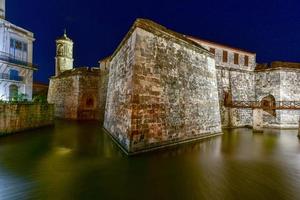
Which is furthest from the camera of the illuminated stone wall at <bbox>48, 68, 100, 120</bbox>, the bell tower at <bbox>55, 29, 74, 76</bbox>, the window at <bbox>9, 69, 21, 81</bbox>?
the bell tower at <bbox>55, 29, 74, 76</bbox>

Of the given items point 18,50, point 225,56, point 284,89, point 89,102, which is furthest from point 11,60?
point 284,89

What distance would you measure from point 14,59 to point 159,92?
664 inches

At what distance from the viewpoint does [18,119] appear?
11727mm

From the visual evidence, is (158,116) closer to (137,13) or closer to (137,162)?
(137,162)

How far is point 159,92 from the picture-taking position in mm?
8758

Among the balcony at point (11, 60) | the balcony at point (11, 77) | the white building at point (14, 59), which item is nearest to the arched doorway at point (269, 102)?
the white building at point (14, 59)

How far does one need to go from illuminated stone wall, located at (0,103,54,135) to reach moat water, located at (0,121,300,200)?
10.1ft

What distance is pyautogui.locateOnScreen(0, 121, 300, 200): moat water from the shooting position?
14.0ft

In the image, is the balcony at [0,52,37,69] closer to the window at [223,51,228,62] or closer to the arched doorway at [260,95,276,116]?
the window at [223,51,228,62]

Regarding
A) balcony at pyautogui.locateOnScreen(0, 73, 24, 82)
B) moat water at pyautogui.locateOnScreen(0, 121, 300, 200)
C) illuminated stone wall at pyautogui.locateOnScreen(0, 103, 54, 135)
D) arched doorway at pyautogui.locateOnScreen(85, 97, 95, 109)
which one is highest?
balcony at pyautogui.locateOnScreen(0, 73, 24, 82)

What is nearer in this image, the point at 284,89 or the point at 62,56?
the point at 284,89

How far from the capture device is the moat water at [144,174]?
14.0 feet

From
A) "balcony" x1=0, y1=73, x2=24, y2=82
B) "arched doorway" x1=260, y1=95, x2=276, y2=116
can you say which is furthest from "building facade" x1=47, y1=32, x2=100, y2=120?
"arched doorway" x1=260, y1=95, x2=276, y2=116

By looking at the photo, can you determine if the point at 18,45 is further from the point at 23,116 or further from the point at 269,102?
the point at 269,102
